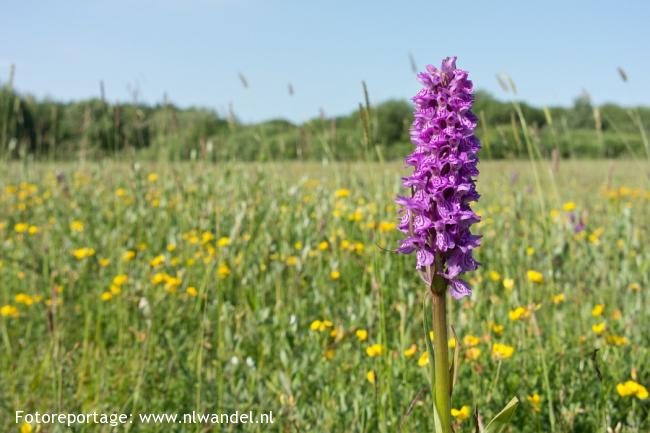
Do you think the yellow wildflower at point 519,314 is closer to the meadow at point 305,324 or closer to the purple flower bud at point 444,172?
the meadow at point 305,324

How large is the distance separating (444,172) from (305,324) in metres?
1.94

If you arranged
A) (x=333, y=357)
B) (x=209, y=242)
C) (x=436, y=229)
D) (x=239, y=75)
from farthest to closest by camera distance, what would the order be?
(x=209, y=242), (x=239, y=75), (x=333, y=357), (x=436, y=229)

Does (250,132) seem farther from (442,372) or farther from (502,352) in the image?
(442,372)

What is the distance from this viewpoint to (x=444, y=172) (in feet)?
4.17

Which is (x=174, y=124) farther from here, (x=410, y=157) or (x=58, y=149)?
(x=58, y=149)

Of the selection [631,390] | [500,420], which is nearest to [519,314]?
[631,390]

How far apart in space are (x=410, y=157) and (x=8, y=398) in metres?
2.14

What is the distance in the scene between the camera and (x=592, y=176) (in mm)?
11438

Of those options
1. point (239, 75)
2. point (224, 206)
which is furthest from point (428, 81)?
point (224, 206)

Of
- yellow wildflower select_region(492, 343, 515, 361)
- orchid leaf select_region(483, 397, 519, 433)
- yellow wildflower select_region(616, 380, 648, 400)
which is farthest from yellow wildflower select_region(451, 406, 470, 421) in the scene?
orchid leaf select_region(483, 397, 519, 433)

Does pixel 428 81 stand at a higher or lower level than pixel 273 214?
higher

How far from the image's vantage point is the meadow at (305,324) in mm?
2219

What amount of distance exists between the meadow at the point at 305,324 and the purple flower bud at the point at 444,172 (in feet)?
0.75

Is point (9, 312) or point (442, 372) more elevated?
point (442, 372)
